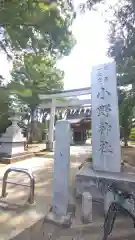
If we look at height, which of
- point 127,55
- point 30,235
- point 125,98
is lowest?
point 30,235

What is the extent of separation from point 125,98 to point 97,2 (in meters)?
3.83

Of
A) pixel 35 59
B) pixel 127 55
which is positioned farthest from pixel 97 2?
pixel 35 59

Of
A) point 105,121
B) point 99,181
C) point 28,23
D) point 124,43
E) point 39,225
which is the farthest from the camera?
point 124,43

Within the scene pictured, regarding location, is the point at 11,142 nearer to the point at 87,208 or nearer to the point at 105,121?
the point at 105,121

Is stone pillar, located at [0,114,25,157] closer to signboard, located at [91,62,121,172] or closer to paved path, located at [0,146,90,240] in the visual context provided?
paved path, located at [0,146,90,240]

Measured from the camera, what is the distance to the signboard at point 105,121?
3609 millimetres

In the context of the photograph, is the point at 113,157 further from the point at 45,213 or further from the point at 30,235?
the point at 30,235

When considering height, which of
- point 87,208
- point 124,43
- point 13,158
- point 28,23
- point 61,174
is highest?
point 124,43

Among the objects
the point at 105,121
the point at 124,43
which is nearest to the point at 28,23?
the point at 105,121

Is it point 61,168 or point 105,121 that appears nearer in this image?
point 61,168

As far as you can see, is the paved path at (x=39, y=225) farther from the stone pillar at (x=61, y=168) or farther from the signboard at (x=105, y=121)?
the signboard at (x=105, y=121)

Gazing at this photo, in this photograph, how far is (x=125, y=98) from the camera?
7.86 metres

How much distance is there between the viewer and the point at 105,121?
12.3 ft

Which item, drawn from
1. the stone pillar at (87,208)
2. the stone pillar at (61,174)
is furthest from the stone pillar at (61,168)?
the stone pillar at (87,208)
